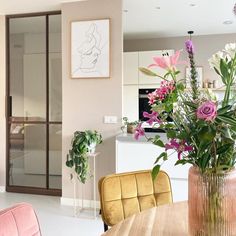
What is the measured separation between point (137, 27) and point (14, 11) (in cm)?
224

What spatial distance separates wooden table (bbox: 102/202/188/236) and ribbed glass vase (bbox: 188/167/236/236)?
0.24 meters

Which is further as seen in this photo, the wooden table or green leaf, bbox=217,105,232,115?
the wooden table

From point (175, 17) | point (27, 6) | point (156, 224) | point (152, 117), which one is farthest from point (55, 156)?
point (152, 117)

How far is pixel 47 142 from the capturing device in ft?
14.0

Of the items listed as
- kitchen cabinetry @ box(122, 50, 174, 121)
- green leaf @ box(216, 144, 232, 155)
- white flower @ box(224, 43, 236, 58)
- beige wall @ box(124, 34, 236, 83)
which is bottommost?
green leaf @ box(216, 144, 232, 155)

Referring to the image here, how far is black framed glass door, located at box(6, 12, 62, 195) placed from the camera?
4.22 metres

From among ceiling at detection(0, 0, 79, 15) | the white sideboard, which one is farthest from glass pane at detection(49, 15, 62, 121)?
the white sideboard

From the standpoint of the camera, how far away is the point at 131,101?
6.12 m

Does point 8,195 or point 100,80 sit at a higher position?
point 100,80

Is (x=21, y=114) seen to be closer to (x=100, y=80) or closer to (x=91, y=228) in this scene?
(x=100, y=80)

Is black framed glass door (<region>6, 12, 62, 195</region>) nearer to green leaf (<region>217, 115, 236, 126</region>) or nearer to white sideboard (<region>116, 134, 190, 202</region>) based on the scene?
white sideboard (<region>116, 134, 190, 202</region>)

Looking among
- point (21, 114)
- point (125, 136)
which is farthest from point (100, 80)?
point (21, 114)

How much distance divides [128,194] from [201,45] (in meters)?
5.00

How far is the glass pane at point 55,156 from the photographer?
423 cm
